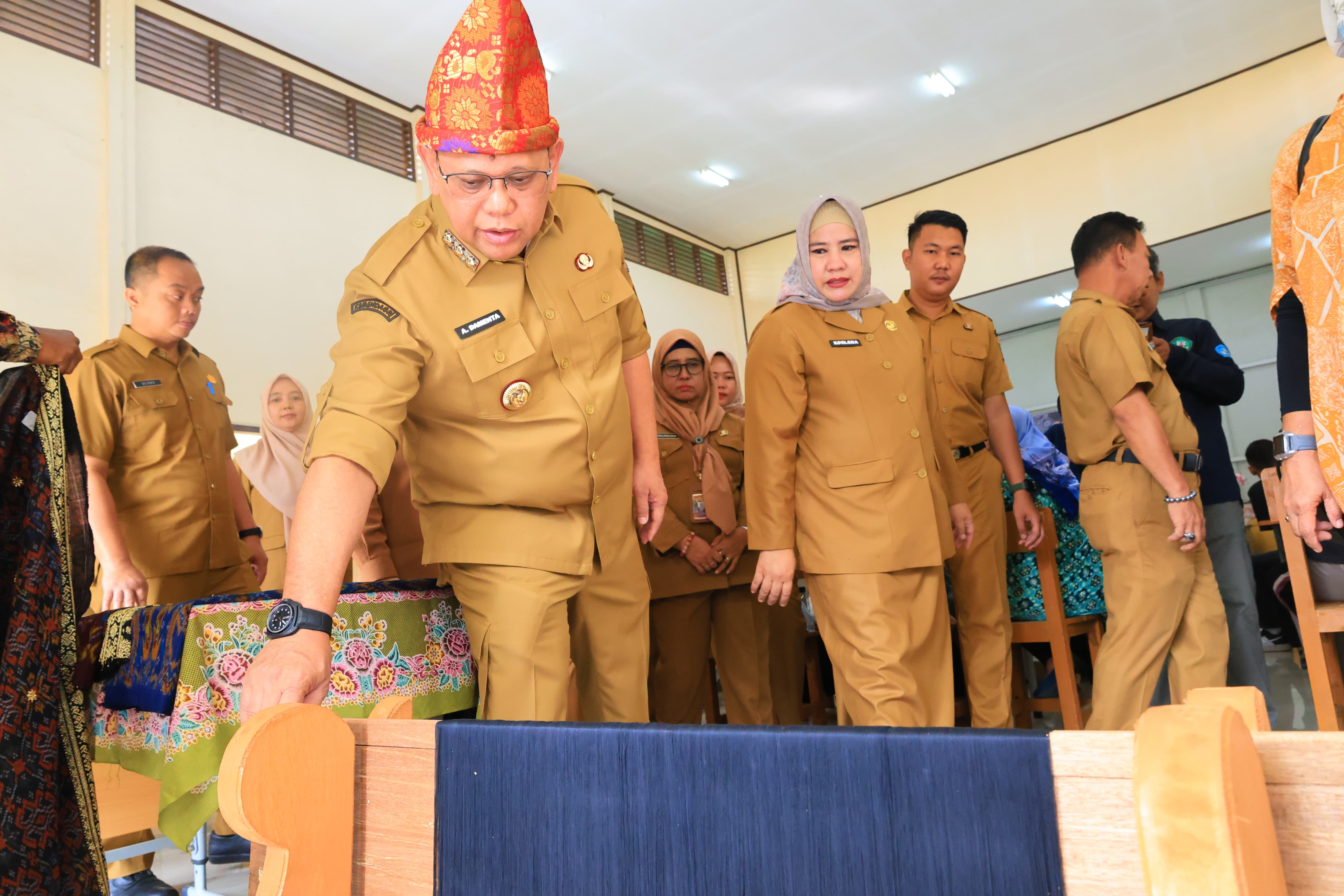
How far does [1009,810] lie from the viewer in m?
0.43

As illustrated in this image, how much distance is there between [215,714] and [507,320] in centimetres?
71

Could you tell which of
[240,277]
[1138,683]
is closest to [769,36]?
[240,277]

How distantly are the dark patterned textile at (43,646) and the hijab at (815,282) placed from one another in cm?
147

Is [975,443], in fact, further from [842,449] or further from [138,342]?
[138,342]

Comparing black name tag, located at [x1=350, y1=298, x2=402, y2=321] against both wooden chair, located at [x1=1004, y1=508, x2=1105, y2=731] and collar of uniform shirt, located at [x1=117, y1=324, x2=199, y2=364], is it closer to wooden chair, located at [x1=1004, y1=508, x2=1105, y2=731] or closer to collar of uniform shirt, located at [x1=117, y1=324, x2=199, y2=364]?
collar of uniform shirt, located at [x1=117, y1=324, x2=199, y2=364]

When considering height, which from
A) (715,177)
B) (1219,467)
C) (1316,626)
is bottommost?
(1316,626)

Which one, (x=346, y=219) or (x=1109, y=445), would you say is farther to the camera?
(x=346, y=219)

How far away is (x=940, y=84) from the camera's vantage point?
5695mm

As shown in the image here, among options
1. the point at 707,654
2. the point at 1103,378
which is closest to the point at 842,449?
the point at 1103,378

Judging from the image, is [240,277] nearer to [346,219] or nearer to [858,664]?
[346,219]

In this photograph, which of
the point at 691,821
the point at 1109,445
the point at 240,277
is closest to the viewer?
the point at 691,821

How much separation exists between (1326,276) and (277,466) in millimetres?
3123

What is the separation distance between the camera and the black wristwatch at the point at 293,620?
821 mm

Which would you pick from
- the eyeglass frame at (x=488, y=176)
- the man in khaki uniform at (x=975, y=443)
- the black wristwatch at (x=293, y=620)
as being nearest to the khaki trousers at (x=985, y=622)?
the man in khaki uniform at (x=975, y=443)
